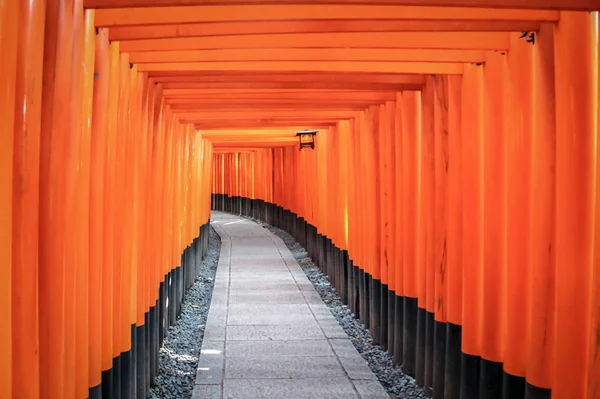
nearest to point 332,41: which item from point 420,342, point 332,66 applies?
point 332,66

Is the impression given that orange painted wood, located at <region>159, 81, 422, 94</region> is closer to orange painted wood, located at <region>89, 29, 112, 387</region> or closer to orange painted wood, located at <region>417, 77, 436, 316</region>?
orange painted wood, located at <region>417, 77, 436, 316</region>

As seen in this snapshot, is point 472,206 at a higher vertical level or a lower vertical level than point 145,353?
higher

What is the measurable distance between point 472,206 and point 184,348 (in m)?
4.55

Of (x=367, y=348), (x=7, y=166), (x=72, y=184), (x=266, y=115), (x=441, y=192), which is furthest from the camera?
(x=266, y=115)

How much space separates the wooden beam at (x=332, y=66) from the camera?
205 inches

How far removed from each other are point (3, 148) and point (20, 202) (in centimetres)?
28

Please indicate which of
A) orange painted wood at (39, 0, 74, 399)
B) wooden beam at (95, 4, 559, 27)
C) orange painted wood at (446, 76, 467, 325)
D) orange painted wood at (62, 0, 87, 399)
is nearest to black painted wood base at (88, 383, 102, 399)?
orange painted wood at (62, 0, 87, 399)

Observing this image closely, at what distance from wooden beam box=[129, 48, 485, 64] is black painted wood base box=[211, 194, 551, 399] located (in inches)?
84.0

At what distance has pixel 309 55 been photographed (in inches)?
197

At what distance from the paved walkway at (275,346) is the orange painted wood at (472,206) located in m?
1.55

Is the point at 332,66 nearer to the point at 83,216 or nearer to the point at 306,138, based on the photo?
the point at 83,216

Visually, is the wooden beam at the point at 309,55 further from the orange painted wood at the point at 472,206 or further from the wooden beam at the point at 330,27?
the wooden beam at the point at 330,27

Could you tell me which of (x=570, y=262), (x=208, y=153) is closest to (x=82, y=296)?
(x=570, y=262)

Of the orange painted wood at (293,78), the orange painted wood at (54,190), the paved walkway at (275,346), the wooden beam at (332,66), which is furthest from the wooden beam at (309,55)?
the paved walkway at (275,346)
